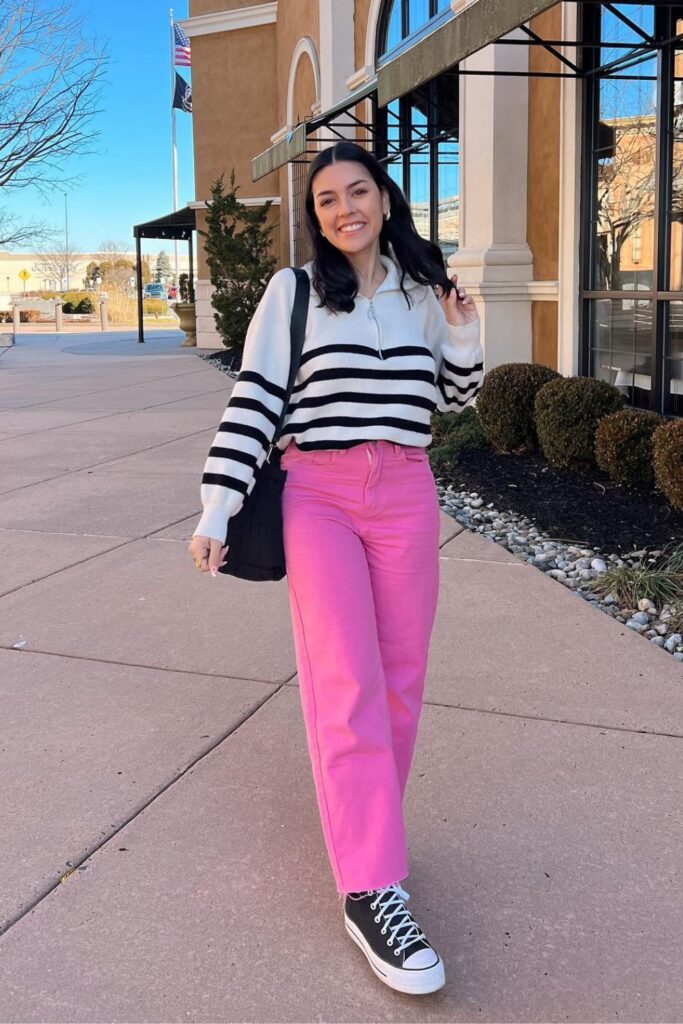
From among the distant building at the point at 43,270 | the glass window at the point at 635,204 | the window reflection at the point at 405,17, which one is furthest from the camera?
the distant building at the point at 43,270

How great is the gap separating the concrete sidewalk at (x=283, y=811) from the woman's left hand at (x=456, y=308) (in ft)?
4.96

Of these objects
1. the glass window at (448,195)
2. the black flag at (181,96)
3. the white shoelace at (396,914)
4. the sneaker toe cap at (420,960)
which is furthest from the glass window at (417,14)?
the black flag at (181,96)

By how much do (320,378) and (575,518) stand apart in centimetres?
425

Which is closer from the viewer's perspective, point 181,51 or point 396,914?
point 396,914

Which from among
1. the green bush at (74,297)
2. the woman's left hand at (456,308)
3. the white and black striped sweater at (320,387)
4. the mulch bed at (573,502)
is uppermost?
the green bush at (74,297)

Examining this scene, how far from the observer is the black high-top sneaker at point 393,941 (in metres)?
2.44

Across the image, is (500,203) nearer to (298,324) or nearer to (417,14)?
(417,14)

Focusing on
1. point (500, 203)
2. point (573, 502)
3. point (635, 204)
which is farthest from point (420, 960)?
point (500, 203)

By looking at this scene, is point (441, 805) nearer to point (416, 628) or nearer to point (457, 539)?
point (416, 628)

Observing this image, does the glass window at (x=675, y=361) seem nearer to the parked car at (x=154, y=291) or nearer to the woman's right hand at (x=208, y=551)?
the woman's right hand at (x=208, y=551)

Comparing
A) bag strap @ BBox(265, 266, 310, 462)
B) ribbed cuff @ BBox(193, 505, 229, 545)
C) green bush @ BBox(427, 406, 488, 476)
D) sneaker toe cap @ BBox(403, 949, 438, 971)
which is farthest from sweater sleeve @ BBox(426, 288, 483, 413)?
green bush @ BBox(427, 406, 488, 476)

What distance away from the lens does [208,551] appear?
8.64ft

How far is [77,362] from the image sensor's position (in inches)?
888

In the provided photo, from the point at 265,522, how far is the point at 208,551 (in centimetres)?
16
